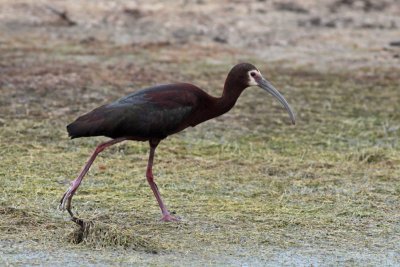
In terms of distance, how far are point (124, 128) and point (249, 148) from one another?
2.99m

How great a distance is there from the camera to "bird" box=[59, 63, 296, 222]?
27.5 feet

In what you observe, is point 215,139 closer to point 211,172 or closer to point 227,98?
point 211,172

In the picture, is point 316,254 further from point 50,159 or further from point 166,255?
point 50,159

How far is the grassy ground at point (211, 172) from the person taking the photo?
25.9 feet

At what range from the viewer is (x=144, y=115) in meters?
8.47

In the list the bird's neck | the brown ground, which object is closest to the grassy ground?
the brown ground

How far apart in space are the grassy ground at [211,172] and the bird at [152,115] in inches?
17.1

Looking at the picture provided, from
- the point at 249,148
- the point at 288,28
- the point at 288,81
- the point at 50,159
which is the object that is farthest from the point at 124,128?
the point at 288,28

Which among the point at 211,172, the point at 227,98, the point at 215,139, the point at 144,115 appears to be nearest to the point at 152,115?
the point at 144,115

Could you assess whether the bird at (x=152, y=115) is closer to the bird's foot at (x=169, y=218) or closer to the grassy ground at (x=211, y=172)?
the bird's foot at (x=169, y=218)

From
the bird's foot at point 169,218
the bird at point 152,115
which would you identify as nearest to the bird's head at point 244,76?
the bird at point 152,115

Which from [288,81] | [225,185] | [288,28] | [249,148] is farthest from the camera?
[288,28]

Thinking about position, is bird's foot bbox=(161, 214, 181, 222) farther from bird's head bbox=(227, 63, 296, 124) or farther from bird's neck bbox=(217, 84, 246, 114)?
bird's head bbox=(227, 63, 296, 124)

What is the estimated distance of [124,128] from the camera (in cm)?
842
